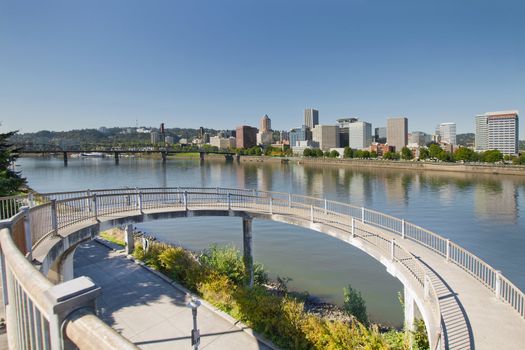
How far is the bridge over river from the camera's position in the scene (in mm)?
1961

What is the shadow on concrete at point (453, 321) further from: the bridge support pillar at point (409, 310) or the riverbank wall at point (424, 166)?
the riverbank wall at point (424, 166)

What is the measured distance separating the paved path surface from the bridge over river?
2396 mm

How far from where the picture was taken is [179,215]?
1833 centimetres

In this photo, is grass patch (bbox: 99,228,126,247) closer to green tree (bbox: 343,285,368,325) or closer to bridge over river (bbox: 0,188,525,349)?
bridge over river (bbox: 0,188,525,349)

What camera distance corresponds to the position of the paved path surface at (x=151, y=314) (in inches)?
424

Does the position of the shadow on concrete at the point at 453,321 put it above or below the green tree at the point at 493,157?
below

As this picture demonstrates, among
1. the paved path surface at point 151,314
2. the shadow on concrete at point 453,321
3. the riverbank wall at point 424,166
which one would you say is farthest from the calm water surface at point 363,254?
the riverbank wall at point 424,166

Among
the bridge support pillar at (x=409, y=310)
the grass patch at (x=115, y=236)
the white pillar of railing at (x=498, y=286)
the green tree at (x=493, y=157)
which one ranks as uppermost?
the green tree at (x=493, y=157)

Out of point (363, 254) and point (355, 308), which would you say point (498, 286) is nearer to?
point (355, 308)

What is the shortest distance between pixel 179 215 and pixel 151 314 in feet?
21.6

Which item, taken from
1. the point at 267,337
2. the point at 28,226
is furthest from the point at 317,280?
the point at 28,226

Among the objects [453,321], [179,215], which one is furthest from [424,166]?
[453,321]

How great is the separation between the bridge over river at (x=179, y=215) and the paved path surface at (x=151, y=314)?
94.3 inches

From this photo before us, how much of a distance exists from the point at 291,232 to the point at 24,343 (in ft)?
93.3
